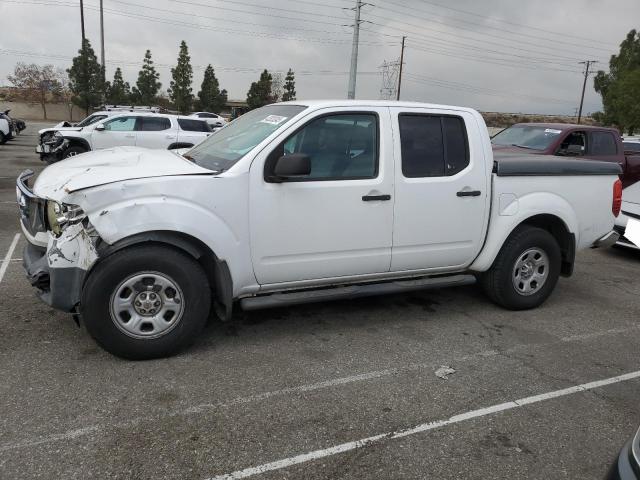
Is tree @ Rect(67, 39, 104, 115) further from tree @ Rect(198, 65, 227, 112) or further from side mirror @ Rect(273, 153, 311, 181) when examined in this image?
side mirror @ Rect(273, 153, 311, 181)

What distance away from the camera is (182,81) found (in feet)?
196

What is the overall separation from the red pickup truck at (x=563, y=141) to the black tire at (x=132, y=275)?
7.31m

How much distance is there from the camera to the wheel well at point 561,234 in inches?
204

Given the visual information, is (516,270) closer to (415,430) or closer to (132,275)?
(415,430)

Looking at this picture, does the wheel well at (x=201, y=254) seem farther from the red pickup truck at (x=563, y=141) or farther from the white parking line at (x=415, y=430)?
the red pickup truck at (x=563, y=141)

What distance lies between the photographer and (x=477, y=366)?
400 centimetres

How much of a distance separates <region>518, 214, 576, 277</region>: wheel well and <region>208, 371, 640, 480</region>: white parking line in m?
1.53

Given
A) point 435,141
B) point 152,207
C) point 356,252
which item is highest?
point 435,141

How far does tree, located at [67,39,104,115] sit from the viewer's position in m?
49.1

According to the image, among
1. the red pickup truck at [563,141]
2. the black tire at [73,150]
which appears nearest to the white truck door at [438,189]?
the red pickup truck at [563,141]

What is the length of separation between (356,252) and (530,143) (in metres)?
6.96

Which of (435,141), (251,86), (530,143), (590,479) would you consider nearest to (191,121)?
(530,143)

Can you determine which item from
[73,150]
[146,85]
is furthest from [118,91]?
[73,150]

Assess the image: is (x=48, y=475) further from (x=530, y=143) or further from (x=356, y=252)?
(x=530, y=143)
